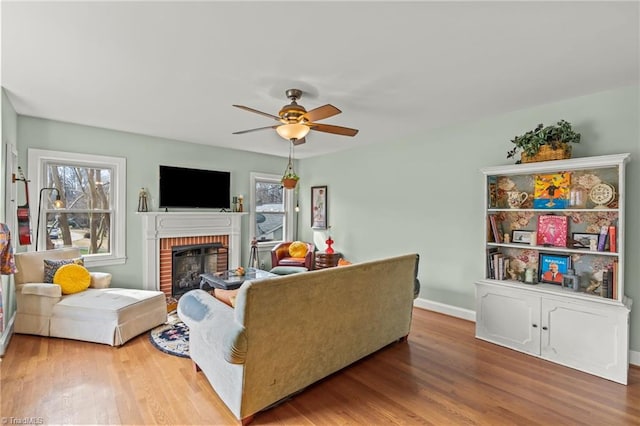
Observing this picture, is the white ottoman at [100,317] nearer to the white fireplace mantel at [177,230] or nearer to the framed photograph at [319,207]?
the white fireplace mantel at [177,230]

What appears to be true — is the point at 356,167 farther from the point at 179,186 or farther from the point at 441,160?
the point at 179,186

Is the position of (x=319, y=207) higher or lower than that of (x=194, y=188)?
lower

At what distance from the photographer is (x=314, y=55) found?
2.24 m

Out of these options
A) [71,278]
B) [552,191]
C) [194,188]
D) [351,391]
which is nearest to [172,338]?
[71,278]

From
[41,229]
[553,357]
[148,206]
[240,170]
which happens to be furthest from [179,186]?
[553,357]

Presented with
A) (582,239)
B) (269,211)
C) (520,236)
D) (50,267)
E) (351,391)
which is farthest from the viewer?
(269,211)

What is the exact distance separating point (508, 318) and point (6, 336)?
4.89m

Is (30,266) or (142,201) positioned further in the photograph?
(142,201)

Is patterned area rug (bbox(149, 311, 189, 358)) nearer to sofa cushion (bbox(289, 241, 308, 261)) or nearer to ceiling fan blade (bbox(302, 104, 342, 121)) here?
sofa cushion (bbox(289, 241, 308, 261))

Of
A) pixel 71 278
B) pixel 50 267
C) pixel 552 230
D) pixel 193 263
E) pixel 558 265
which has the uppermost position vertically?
pixel 552 230

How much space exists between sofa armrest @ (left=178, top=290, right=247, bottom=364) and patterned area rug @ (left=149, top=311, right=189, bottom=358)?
55 centimetres

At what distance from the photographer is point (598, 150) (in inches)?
117

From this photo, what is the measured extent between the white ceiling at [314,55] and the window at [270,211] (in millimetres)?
2460

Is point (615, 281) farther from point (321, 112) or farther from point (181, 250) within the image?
point (181, 250)
